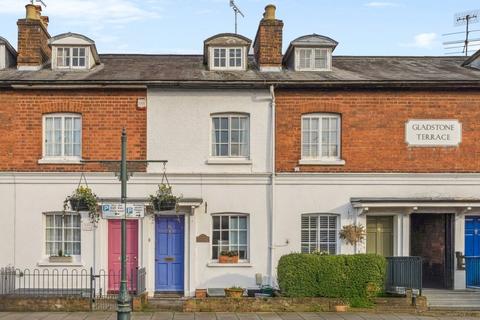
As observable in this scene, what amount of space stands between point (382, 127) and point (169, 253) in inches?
301

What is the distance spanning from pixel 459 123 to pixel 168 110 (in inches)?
355

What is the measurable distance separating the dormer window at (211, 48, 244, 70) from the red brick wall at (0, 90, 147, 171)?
2.81 meters

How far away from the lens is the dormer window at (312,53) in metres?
18.9

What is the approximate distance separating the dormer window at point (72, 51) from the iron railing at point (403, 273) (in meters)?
11.3

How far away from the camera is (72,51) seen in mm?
18719

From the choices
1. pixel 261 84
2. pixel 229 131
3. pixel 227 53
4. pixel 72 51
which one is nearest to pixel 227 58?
pixel 227 53

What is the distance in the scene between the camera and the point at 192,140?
17.7m

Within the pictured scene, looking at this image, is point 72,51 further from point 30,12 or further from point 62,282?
point 62,282

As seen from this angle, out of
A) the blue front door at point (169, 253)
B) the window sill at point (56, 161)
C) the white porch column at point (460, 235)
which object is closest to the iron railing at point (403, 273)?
the white porch column at point (460, 235)

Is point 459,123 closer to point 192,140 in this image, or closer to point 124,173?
point 192,140

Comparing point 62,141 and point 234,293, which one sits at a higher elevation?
point 62,141

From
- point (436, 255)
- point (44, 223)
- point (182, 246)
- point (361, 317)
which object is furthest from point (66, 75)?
point (436, 255)

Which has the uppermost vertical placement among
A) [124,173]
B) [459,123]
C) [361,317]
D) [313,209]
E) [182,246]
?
[459,123]

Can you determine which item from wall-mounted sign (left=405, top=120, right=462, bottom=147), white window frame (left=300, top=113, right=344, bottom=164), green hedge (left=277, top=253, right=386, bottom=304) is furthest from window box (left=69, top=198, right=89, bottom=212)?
wall-mounted sign (left=405, top=120, right=462, bottom=147)
